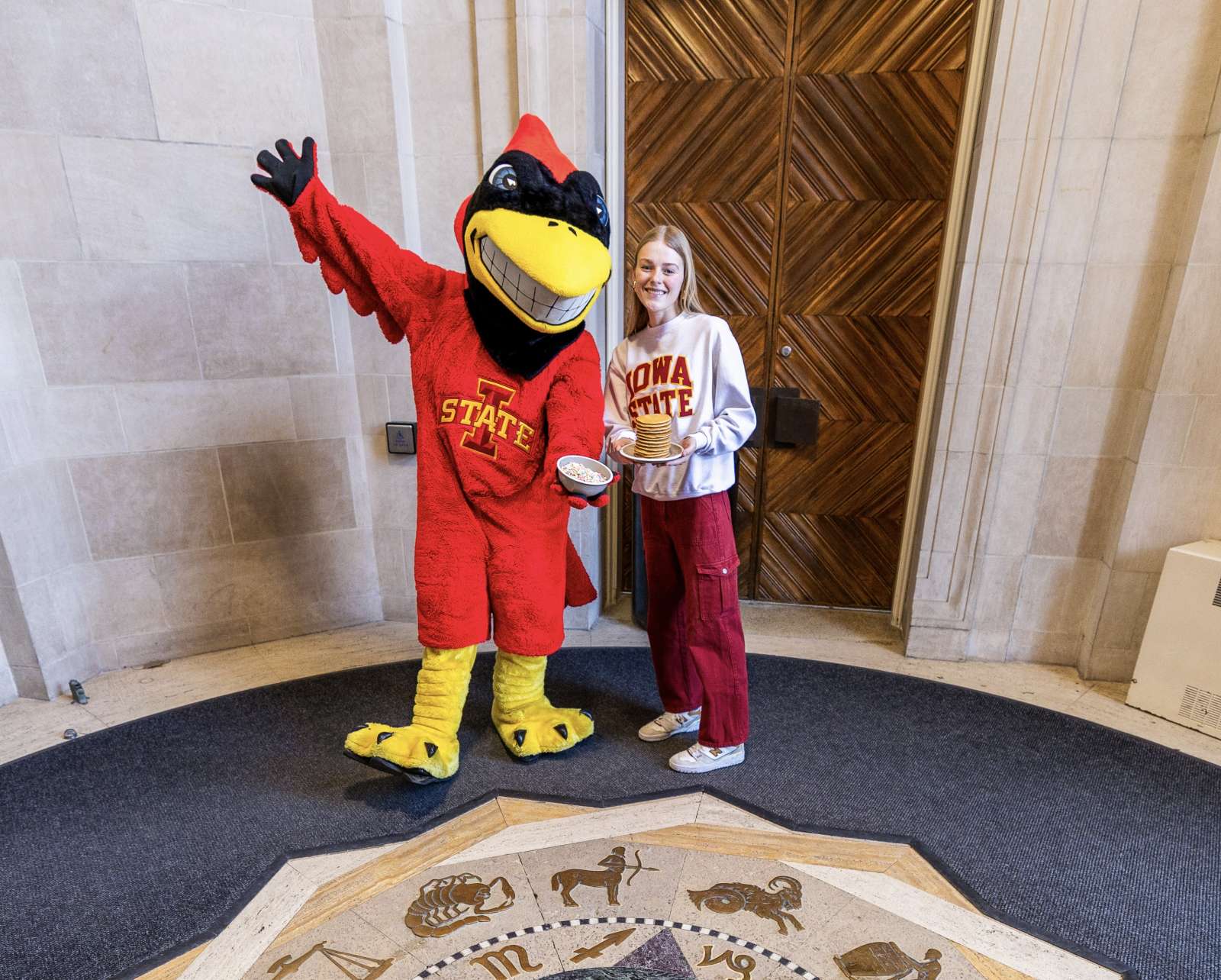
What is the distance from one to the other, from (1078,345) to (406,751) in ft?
8.71

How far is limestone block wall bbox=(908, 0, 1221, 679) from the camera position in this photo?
2.36m

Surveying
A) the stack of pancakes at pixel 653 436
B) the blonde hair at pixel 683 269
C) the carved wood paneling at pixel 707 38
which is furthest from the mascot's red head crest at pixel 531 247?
the carved wood paneling at pixel 707 38

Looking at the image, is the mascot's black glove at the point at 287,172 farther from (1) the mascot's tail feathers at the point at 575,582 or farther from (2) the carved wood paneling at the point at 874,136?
(2) the carved wood paneling at the point at 874,136

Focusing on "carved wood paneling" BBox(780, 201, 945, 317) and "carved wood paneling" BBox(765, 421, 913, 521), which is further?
"carved wood paneling" BBox(765, 421, 913, 521)

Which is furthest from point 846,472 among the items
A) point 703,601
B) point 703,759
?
point 703,759

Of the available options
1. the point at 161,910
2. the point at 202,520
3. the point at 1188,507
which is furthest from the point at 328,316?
the point at 1188,507

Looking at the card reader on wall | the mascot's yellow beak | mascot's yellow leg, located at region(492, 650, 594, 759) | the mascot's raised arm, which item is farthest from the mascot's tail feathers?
the card reader on wall

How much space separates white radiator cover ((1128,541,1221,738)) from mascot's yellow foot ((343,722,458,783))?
246 cm

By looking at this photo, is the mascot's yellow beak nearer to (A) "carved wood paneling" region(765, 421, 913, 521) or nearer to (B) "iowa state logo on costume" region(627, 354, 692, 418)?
(B) "iowa state logo on costume" region(627, 354, 692, 418)

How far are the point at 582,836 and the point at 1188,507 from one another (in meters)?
2.40

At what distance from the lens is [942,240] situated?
2.86 metres

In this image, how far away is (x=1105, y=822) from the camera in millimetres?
2107

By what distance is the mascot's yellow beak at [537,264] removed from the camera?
181 cm

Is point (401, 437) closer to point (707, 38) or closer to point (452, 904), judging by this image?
point (452, 904)
